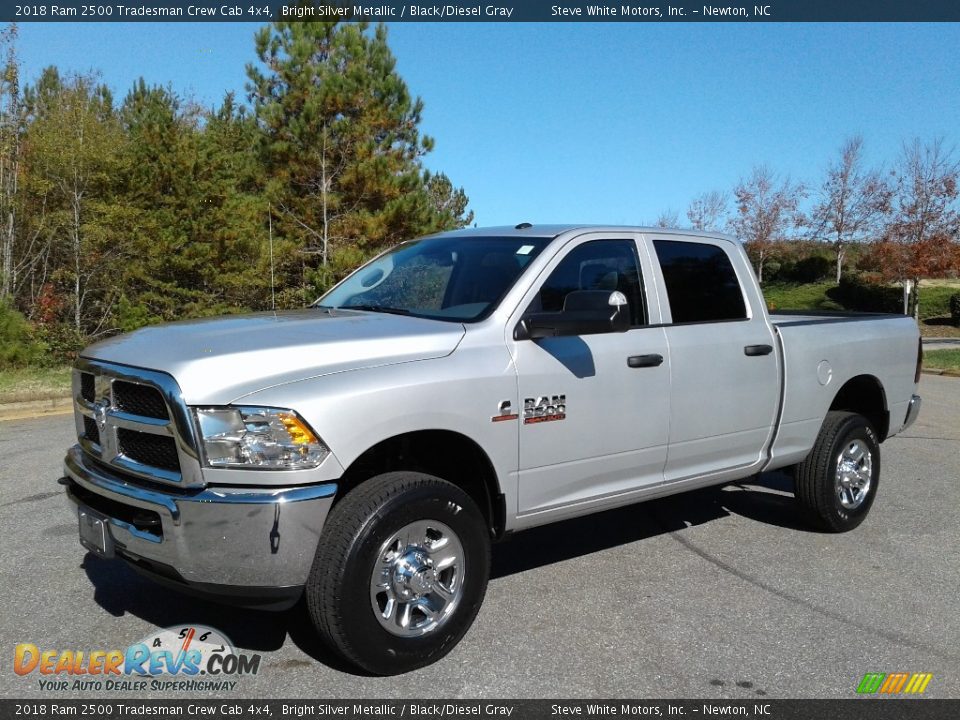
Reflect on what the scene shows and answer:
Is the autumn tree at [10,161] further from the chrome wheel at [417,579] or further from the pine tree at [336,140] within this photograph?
the chrome wheel at [417,579]

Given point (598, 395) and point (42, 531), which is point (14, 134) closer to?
point (42, 531)

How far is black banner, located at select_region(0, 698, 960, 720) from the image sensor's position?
3.25m

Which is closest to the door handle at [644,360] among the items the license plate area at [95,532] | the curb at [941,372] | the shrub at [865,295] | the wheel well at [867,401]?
the wheel well at [867,401]

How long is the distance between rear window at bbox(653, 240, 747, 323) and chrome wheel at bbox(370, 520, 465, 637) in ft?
6.38

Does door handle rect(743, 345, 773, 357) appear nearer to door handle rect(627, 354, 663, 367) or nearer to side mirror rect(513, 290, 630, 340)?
door handle rect(627, 354, 663, 367)

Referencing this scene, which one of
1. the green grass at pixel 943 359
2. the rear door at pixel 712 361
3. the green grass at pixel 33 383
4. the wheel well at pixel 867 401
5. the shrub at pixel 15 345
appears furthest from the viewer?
the green grass at pixel 943 359

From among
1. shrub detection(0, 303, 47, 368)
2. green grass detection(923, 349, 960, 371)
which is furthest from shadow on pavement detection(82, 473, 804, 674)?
green grass detection(923, 349, 960, 371)

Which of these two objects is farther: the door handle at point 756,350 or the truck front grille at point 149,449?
the door handle at point 756,350

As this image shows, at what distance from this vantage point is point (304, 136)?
21.8 metres

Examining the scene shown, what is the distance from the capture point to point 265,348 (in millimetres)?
3391

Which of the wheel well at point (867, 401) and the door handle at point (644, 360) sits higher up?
the door handle at point (644, 360)

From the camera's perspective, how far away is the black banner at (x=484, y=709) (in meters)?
3.25

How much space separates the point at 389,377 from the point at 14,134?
19.5m

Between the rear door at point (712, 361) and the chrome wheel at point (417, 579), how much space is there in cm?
155
